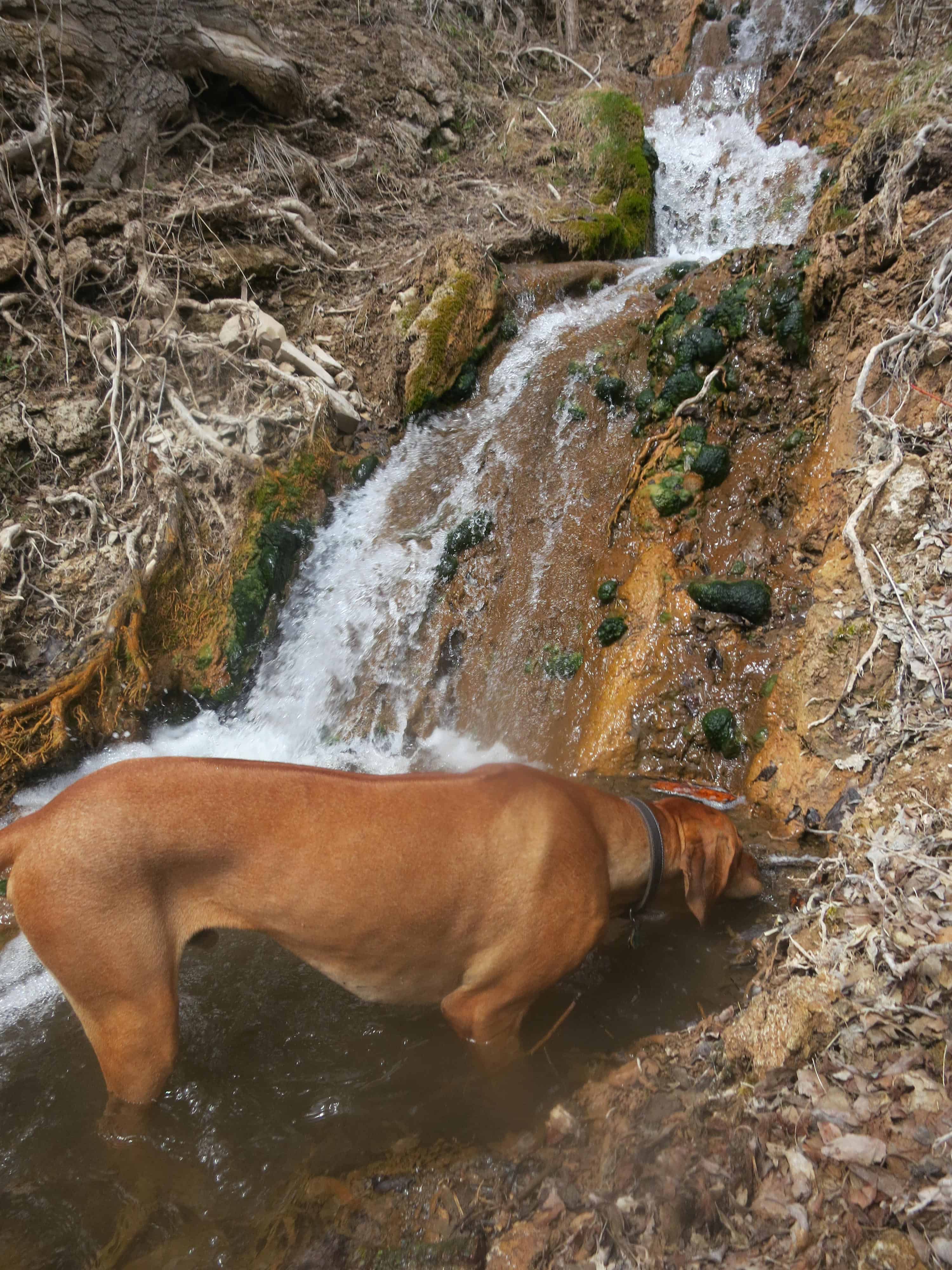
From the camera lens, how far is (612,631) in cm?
488

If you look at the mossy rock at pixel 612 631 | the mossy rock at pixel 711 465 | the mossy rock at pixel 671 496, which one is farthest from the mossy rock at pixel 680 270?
the mossy rock at pixel 612 631

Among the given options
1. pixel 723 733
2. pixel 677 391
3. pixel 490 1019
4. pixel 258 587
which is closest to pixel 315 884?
pixel 490 1019

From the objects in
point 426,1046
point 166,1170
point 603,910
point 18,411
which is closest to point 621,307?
point 18,411

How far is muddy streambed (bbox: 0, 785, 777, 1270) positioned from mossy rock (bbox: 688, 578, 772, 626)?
193cm

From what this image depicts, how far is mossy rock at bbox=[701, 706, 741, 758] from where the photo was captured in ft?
13.9

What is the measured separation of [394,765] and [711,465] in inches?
128

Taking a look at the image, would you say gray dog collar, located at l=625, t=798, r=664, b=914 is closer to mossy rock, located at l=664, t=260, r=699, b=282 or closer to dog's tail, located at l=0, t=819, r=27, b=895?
dog's tail, located at l=0, t=819, r=27, b=895

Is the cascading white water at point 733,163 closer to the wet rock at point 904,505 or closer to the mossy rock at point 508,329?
the mossy rock at point 508,329

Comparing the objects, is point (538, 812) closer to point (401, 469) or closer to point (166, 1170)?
point (166, 1170)

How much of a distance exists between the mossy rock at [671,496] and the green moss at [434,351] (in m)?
2.88

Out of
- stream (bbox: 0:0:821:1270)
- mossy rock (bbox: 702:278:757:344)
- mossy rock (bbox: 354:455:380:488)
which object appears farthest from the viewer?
mossy rock (bbox: 354:455:380:488)

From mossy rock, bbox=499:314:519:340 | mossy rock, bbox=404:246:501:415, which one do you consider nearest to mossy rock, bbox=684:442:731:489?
mossy rock, bbox=404:246:501:415

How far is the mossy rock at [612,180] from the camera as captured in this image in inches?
341

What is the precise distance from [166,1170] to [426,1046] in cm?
105
